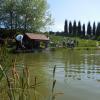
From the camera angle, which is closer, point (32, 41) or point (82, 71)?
point (82, 71)

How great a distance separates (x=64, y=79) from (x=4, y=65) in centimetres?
620

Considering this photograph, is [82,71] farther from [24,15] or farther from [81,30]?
[81,30]

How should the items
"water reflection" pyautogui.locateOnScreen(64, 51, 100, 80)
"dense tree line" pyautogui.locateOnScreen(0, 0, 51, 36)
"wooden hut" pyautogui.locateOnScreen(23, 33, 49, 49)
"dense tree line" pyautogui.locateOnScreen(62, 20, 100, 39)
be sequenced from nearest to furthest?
"water reflection" pyautogui.locateOnScreen(64, 51, 100, 80) → "wooden hut" pyautogui.locateOnScreen(23, 33, 49, 49) → "dense tree line" pyautogui.locateOnScreen(0, 0, 51, 36) → "dense tree line" pyautogui.locateOnScreen(62, 20, 100, 39)

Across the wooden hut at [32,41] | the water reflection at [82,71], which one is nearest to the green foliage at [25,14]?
the wooden hut at [32,41]

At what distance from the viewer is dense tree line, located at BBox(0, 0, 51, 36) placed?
63.6 meters

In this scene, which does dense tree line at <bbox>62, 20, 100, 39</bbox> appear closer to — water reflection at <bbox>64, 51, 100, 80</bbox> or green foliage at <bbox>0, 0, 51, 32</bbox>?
green foliage at <bbox>0, 0, 51, 32</bbox>

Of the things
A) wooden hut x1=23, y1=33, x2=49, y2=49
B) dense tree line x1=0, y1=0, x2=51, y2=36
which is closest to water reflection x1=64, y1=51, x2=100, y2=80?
wooden hut x1=23, y1=33, x2=49, y2=49

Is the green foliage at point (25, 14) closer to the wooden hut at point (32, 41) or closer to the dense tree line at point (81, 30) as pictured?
the wooden hut at point (32, 41)

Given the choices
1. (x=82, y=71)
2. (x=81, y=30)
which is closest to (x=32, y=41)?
(x=82, y=71)

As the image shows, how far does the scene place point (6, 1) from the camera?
65750 mm

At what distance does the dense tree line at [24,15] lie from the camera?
209ft

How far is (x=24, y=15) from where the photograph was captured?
65125 millimetres

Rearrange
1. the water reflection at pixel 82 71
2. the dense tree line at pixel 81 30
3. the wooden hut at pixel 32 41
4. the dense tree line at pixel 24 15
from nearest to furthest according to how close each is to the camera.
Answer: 1. the water reflection at pixel 82 71
2. the wooden hut at pixel 32 41
3. the dense tree line at pixel 24 15
4. the dense tree line at pixel 81 30

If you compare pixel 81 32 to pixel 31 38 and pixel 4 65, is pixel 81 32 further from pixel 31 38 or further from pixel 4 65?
pixel 4 65
